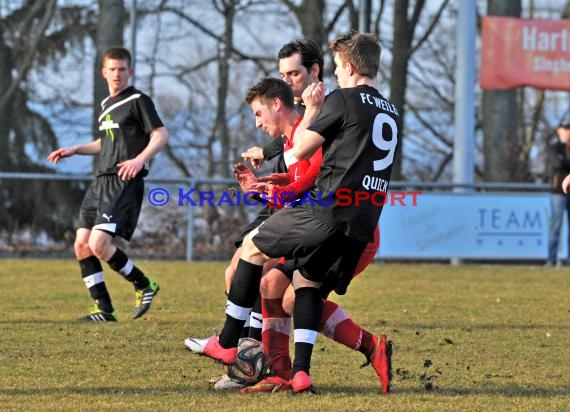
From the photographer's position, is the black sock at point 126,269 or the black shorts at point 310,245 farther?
the black sock at point 126,269

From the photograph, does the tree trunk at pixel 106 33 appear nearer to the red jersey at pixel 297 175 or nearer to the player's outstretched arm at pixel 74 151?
the player's outstretched arm at pixel 74 151

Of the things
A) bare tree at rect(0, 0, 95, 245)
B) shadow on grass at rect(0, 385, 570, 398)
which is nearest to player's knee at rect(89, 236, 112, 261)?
shadow on grass at rect(0, 385, 570, 398)

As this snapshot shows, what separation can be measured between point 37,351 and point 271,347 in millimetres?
1874

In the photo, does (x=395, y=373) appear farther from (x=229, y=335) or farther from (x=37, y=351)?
(x=37, y=351)

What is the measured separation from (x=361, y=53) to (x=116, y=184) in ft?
12.4

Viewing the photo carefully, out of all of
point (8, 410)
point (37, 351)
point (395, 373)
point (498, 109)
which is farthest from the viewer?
point (498, 109)

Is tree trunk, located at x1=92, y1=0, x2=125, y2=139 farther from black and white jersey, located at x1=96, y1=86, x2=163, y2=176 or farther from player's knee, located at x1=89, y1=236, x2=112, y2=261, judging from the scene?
player's knee, located at x1=89, y1=236, x2=112, y2=261

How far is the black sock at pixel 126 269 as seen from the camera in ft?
29.6

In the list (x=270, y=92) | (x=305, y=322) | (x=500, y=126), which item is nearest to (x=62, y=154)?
(x=270, y=92)

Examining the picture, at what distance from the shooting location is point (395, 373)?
6.52 meters

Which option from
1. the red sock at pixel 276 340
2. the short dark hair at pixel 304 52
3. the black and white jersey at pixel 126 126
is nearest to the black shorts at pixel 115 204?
the black and white jersey at pixel 126 126

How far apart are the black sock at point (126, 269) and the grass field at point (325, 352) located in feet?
1.06

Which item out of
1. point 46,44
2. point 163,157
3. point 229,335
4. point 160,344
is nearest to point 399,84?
point 163,157

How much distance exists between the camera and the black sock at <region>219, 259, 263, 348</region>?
19.3ft
